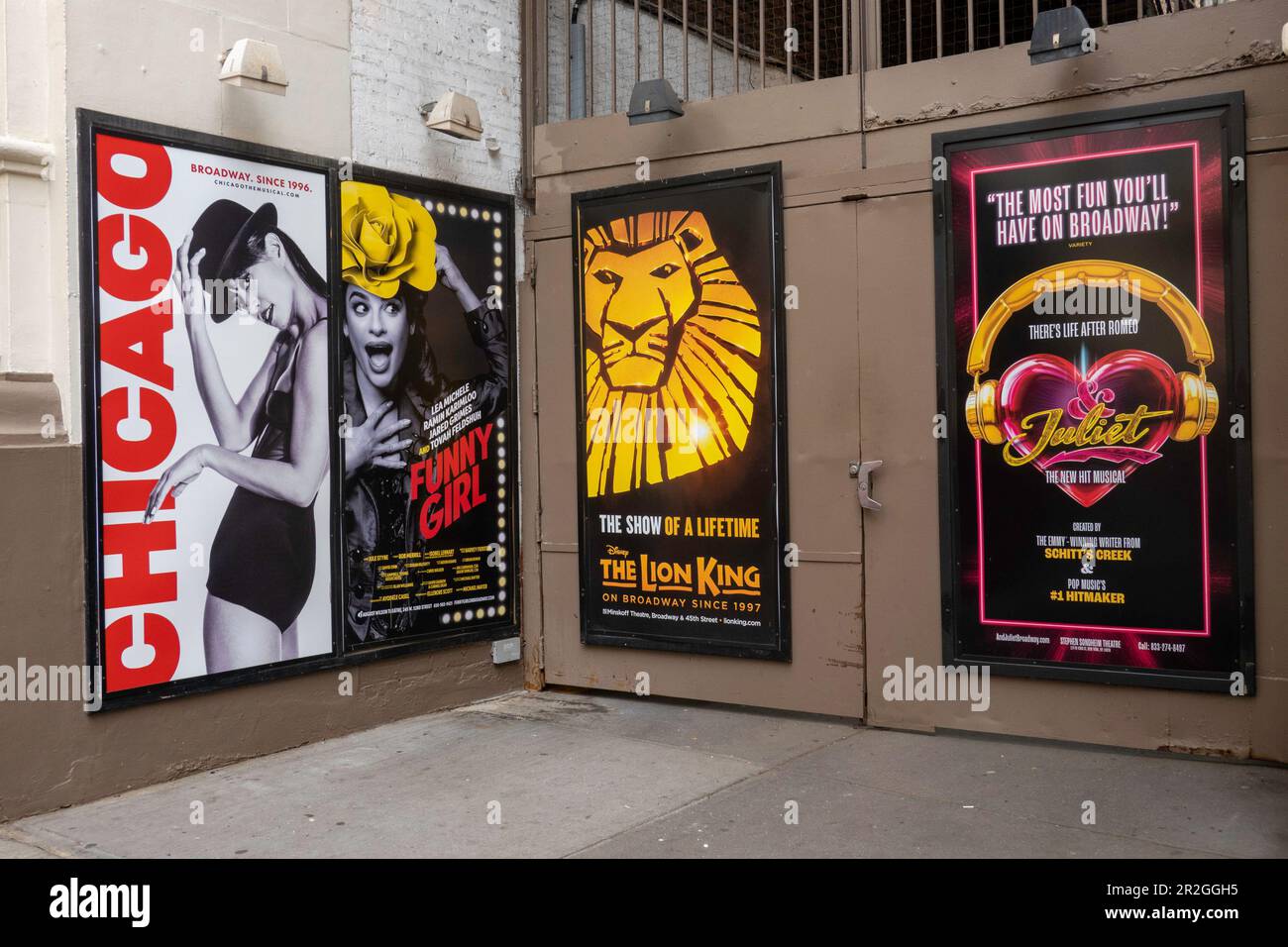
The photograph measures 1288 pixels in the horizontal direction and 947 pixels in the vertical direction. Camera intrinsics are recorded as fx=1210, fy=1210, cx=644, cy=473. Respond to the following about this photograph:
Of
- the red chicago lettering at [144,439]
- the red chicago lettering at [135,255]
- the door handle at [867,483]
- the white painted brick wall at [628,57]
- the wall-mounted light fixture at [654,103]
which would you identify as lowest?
the door handle at [867,483]

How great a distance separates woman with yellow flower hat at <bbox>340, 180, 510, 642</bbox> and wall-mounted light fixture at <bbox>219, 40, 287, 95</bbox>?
0.80 m

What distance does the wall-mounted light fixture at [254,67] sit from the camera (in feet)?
19.3

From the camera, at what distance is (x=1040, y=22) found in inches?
237

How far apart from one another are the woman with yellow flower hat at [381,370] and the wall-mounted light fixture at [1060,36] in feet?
11.5

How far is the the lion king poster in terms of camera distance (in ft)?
22.5

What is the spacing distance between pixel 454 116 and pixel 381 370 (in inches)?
61.5

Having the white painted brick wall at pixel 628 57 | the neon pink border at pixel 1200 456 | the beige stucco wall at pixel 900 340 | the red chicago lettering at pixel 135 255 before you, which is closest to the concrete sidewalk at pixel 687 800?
the beige stucco wall at pixel 900 340

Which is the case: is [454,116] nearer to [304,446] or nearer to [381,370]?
[381,370]

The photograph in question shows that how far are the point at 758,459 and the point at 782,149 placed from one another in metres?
1.76

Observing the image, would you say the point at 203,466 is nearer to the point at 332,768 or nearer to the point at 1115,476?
the point at 332,768

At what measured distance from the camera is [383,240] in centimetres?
689

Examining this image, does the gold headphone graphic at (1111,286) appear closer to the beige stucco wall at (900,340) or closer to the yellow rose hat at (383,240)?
the beige stucco wall at (900,340)

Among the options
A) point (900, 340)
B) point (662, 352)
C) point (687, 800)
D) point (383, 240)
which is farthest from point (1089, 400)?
point (383, 240)
